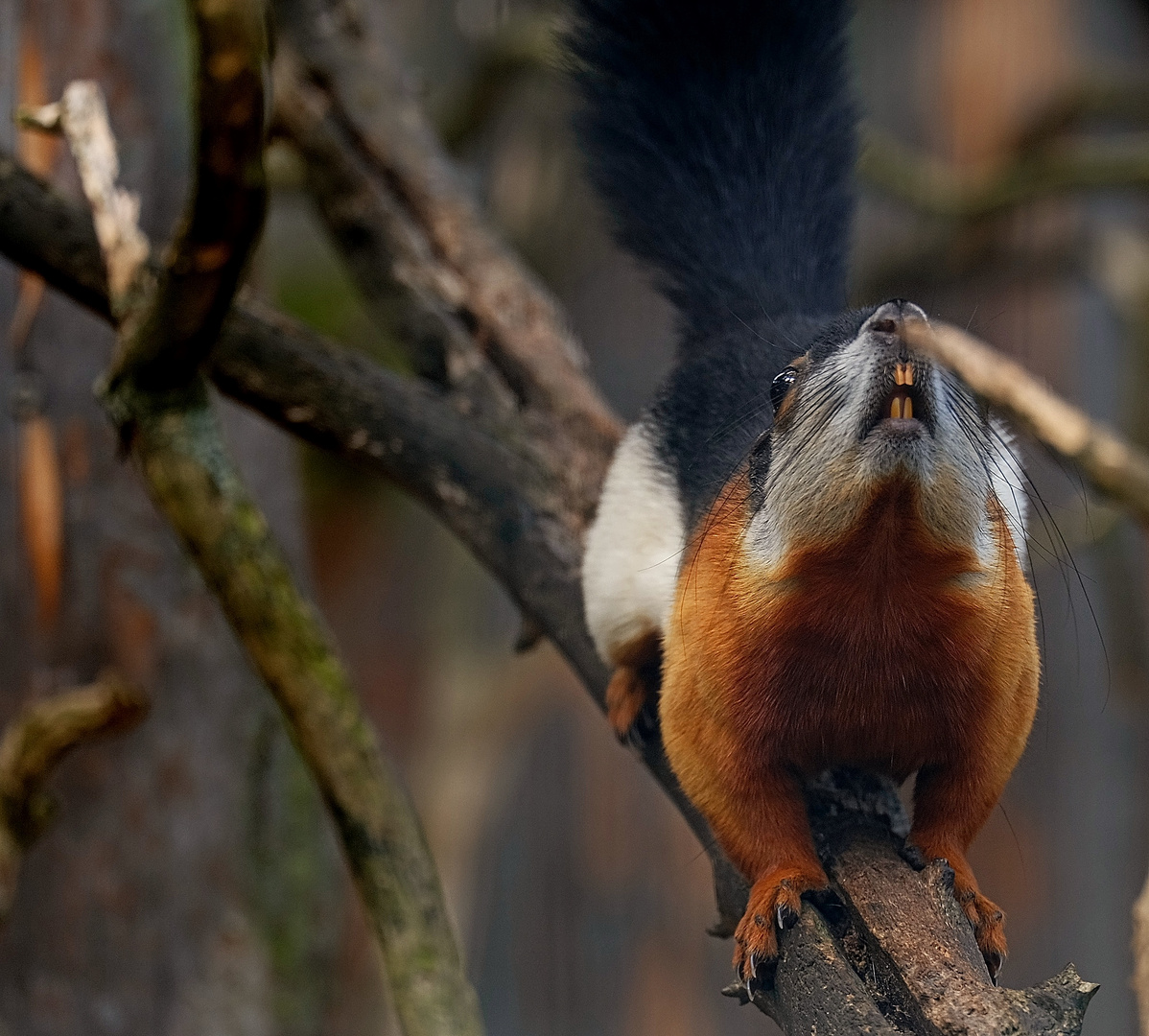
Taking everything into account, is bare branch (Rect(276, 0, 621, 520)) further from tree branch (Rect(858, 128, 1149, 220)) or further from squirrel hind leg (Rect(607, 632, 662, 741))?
tree branch (Rect(858, 128, 1149, 220))

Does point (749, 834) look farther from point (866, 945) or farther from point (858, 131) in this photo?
point (858, 131)

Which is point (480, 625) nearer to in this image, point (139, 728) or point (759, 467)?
point (139, 728)

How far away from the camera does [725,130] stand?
2.47 metres

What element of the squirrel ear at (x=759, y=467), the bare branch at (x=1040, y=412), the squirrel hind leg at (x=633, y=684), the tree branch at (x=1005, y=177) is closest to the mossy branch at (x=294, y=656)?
the squirrel hind leg at (x=633, y=684)

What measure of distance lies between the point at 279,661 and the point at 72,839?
1.14m

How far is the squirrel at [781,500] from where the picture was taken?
53.6 inches

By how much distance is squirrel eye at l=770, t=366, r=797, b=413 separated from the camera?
150cm

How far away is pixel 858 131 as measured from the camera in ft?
8.54

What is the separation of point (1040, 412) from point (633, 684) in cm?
78

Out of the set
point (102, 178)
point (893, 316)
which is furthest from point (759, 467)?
point (102, 178)

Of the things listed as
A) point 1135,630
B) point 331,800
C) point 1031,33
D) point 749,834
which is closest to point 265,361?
point 331,800

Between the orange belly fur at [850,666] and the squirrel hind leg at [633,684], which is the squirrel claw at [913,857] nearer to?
the orange belly fur at [850,666]

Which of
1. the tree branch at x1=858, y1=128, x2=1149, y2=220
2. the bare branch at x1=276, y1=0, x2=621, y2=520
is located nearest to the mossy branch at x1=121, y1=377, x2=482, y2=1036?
the bare branch at x1=276, y1=0, x2=621, y2=520

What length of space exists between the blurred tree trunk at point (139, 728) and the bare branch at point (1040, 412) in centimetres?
192
